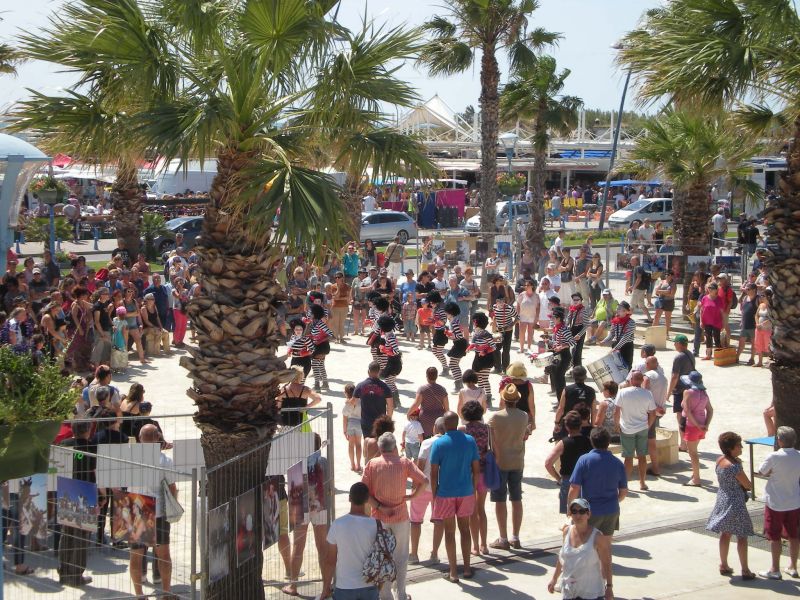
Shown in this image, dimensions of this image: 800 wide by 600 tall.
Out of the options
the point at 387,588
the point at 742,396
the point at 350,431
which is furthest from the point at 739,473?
the point at 742,396

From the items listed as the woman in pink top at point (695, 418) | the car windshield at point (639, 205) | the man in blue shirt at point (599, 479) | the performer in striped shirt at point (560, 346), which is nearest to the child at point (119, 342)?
the performer in striped shirt at point (560, 346)

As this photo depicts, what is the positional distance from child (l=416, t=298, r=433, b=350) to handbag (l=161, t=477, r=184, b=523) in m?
11.2

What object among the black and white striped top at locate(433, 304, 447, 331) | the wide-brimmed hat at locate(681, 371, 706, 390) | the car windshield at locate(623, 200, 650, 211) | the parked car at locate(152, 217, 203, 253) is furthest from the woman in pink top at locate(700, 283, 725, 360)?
the car windshield at locate(623, 200, 650, 211)

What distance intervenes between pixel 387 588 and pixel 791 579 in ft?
12.6

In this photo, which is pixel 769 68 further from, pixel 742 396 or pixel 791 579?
pixel 742 396

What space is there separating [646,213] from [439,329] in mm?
29772

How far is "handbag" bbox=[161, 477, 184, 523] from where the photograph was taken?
8.00 meters

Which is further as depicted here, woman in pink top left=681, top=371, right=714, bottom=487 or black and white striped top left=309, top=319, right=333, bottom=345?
black and white striped top left=309, top=319, right=333, bottom=345

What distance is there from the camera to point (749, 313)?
1867 cm

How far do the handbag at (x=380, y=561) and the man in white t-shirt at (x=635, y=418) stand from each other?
4875 mm

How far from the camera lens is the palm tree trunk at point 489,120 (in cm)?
2998

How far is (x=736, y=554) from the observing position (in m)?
9.89

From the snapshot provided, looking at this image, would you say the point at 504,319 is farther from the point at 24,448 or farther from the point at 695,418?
the point at 24,448

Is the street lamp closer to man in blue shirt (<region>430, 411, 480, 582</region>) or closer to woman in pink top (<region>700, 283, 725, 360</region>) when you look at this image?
man in blue shirt (<region>430, 411, 480, 582</region>)
